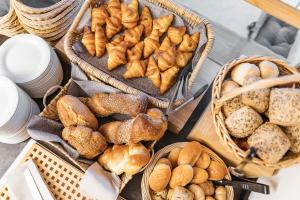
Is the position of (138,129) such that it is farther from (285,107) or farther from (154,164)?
(285,107)

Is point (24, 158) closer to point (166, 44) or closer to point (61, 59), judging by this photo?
point (61, 59)

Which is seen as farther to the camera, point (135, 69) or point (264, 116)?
point (135, 69)

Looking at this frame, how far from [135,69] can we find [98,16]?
23 cm

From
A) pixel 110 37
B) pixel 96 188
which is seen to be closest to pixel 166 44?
pixel 110 37

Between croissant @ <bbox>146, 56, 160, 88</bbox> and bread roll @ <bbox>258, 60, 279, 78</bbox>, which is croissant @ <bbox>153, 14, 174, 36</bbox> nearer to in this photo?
croissant @ <bbox>146, 56, 160, 88</bbox>

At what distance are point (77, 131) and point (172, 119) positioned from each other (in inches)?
12.8

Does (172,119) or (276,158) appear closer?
(276,158)

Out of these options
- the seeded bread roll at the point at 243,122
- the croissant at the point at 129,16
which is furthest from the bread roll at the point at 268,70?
the croissant at the point at 129,16

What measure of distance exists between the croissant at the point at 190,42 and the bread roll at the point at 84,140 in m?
0.41

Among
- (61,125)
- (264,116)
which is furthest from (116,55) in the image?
(264,116)

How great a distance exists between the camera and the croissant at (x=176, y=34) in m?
1.11

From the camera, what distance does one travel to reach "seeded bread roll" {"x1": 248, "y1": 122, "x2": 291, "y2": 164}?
76 centimetres

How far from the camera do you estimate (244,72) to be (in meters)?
0.85

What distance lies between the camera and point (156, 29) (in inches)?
44.8
